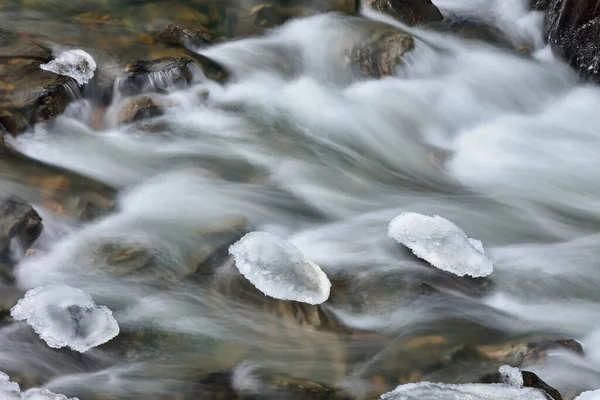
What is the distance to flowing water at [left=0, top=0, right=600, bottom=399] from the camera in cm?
367

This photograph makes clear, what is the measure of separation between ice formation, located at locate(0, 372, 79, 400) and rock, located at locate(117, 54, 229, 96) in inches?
130

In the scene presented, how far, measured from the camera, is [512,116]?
700cm

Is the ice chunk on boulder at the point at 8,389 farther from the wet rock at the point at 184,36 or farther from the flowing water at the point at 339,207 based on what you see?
the wet rock at the point at 184,36

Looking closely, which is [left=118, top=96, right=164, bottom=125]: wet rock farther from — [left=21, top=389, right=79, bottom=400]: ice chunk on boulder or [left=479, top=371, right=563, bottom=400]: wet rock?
[left=479, top=371, right=563, bottom=400]: wet rock

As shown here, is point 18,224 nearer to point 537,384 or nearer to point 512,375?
point 512,375

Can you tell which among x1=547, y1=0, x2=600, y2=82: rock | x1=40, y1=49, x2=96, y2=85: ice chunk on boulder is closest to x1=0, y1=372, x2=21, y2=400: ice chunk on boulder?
x1=40, y1=49, x2=96, y2=85: ice chunk on boulder

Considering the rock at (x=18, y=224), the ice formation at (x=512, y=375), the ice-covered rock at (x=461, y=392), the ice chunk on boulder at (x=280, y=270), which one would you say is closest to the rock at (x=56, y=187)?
the rock at (x=18, y=224)

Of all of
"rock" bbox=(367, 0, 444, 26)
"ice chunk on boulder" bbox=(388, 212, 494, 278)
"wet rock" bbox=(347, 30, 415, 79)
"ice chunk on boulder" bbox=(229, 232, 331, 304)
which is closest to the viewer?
"ice chunk on boulder" bbox=(229, 232, 331, 304)

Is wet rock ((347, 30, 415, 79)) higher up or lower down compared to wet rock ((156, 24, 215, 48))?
higher up

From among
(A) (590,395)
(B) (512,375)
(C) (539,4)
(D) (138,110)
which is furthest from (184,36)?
(A) (590,395)

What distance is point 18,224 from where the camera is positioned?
4254 mm

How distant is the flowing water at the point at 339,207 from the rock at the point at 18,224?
0.08m

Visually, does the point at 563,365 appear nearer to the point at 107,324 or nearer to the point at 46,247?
the point at 107,324

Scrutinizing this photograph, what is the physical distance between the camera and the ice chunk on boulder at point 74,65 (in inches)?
232
